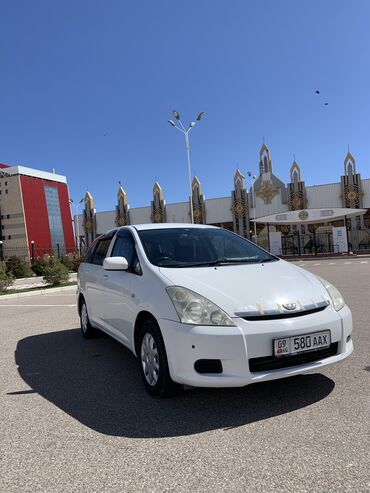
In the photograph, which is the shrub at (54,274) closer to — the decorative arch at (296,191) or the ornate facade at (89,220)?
the decorative arch at (296,191)

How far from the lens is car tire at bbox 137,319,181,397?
348cm

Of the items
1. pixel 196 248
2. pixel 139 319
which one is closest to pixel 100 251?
pixel 196 248

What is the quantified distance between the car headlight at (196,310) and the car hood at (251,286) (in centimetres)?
5

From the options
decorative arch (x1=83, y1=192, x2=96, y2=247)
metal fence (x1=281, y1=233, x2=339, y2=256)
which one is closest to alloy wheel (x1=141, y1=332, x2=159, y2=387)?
metal fence (x1=281, y1=233, x2=339, y2=256)

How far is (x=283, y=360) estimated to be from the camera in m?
3.25

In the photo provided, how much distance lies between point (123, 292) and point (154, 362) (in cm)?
95

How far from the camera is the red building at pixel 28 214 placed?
7262 centimetres

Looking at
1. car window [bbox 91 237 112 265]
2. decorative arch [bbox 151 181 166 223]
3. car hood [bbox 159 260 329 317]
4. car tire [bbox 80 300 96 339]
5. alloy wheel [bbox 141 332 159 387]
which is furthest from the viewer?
decorative arch [bbox 151 181 166 223]

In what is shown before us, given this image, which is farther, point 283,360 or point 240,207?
point 240,207

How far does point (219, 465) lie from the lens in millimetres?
2555

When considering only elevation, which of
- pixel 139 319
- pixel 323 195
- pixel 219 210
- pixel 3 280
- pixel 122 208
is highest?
pixel 122 208

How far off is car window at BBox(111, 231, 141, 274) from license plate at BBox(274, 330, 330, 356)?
158 cm

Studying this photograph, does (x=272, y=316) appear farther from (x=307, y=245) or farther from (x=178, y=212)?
(x=178, y=212)

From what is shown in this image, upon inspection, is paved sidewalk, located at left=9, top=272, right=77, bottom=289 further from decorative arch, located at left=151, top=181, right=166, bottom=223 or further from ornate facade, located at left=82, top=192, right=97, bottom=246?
ornate facade, located at left=82, top=192, right=97, bottom=246
